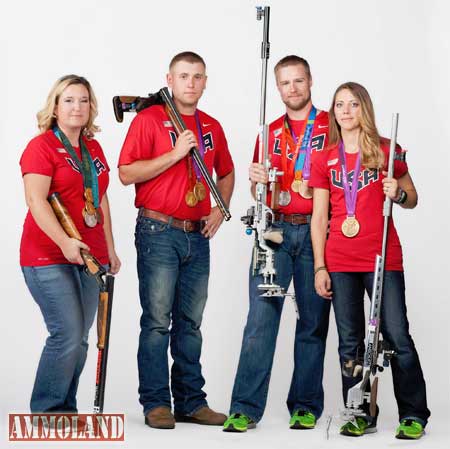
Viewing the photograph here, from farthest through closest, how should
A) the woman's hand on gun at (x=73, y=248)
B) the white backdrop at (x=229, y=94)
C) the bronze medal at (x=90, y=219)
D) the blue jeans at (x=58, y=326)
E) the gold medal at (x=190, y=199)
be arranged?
the white backdrop at (x=229, y=94) < the gold medal at (x=190, y=199) < the bronze medal at (x=90, y=219) < the blue jeans at (x=58, y=326) < the woman's hand on gun at (x=73, y=248)

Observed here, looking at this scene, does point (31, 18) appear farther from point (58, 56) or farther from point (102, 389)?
point (102, 389)

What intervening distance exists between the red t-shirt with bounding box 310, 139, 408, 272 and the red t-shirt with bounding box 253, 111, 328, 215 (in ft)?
0.50

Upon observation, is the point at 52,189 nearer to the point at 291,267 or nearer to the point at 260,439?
the point at 291,267

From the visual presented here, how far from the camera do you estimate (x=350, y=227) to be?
5.88 m

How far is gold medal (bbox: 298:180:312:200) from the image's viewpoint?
6.05 m

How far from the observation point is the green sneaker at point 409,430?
19.4 feet

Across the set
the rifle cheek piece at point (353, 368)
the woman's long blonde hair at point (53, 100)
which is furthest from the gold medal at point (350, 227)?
the woman's long blonde hair at point (53, 100)

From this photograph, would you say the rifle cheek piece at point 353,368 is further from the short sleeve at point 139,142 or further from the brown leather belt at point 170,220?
the short sleeve at point 139,142

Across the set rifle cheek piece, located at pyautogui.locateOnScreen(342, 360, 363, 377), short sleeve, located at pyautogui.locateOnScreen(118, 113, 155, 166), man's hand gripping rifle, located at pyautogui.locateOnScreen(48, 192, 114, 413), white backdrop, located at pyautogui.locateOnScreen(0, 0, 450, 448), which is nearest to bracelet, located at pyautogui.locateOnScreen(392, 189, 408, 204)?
rifle cheek piece, located at pyautogui.locateOnScreen(342, 360, 363, 377)

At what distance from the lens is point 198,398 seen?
6.30 meters

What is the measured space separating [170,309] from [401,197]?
1.21 meters

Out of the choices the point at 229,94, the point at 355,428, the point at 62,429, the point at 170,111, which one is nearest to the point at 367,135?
the point at 170,111

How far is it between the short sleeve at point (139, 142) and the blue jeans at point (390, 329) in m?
1.06

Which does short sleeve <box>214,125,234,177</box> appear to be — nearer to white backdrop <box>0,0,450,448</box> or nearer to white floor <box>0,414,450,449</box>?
white backdrop <box>0,0,450,448</box>
